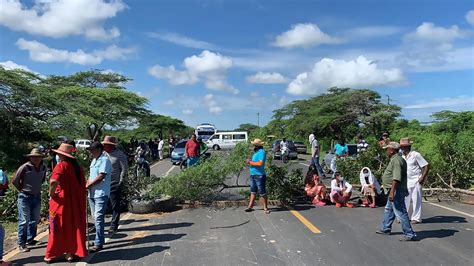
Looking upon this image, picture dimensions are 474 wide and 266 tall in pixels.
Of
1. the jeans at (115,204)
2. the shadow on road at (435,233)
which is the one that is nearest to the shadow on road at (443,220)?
the shadow on road at (435,233)

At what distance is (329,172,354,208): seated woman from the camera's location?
1073cm

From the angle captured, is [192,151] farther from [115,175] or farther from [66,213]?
[66,213]

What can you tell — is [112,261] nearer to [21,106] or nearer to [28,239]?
[28,239]

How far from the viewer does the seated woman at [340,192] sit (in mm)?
10727

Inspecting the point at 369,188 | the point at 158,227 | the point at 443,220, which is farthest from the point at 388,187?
the point at 158,227

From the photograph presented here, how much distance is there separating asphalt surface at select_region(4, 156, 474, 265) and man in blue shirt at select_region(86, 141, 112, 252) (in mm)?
281

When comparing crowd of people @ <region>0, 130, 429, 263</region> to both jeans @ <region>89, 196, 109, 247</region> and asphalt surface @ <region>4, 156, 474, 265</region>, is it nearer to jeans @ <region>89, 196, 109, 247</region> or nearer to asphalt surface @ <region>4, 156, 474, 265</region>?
jeans @ <region>89, 196, 109, 247</region>

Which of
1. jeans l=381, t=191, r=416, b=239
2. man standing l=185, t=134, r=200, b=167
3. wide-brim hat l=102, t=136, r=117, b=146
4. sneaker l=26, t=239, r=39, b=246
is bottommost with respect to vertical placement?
sneaker l=26, t=239, r=39, b=246

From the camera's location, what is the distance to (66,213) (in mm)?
6328

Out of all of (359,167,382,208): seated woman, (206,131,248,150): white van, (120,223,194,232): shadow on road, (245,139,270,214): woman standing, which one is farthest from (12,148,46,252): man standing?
(206,131,248,150): white van

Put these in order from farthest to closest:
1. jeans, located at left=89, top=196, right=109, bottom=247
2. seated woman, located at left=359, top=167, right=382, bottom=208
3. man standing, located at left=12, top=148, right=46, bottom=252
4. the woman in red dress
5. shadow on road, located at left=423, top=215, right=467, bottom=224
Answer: seated woman, located at left=359, top=167, right=382, bottom=208, shadow on road, located at left=423, top=215, right=467, bottom=224, man standing, located at left=12, top=148, right=46, bottom=252, jeans, located at left=89, top=196, right=109, bottom=247, the woman in red dress

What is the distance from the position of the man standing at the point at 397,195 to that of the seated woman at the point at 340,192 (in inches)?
112

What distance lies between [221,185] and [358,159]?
4619 millimetres

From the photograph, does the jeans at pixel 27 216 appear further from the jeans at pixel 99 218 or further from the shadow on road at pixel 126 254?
the shadow on road at pixel 126 254
